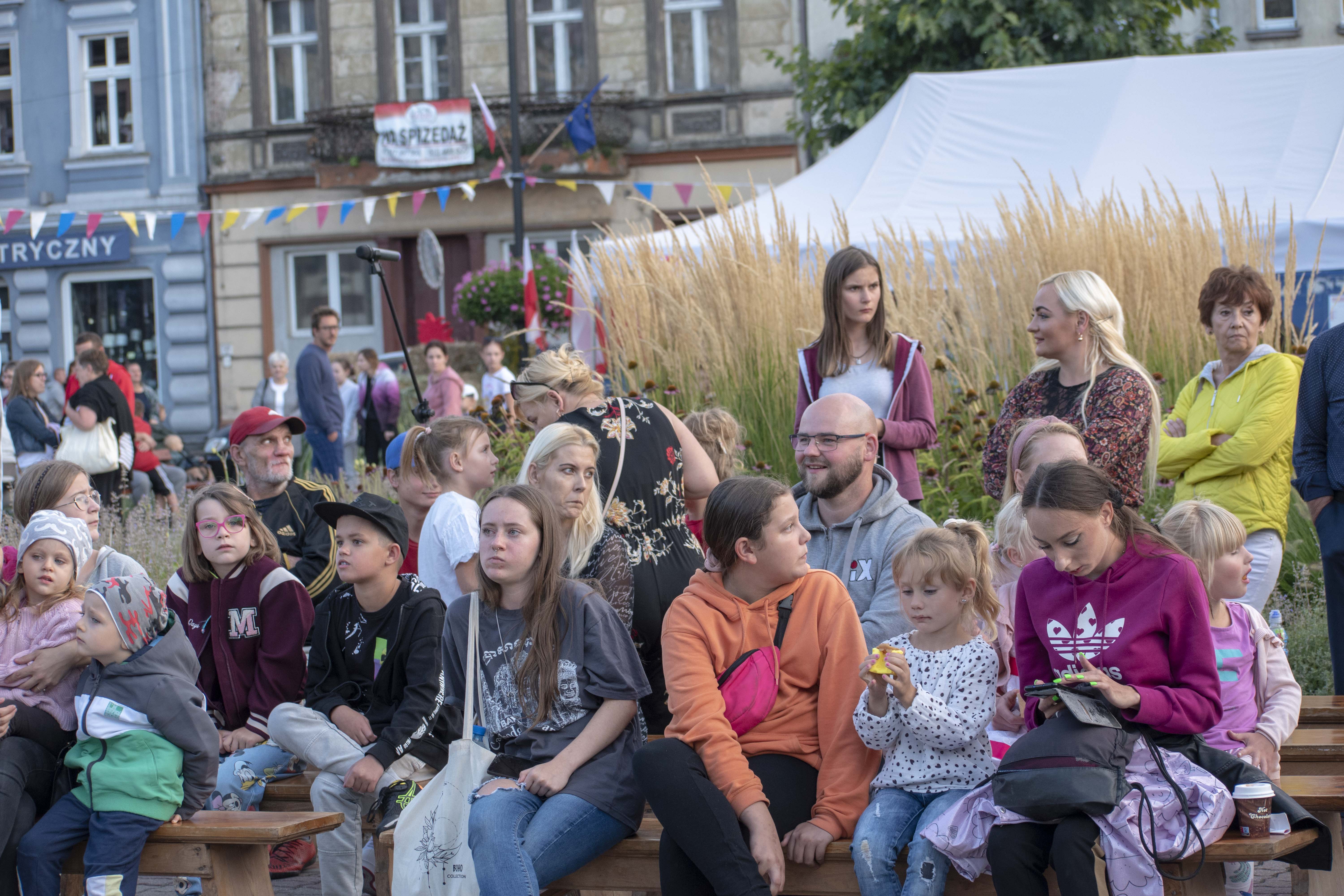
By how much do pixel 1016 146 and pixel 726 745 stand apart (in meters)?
8.23

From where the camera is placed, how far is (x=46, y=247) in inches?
809

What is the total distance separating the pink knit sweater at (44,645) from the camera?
11.9 feet

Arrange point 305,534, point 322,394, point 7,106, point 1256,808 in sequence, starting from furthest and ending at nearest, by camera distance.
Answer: point 7,106
point 322,394
point 305,534
point 1256,808

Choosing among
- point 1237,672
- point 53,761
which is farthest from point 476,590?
point 1237,672

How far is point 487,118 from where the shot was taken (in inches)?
701

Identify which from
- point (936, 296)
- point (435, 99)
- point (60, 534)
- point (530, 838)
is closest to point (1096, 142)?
point (936, 296)

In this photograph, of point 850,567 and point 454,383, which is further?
point 454,383

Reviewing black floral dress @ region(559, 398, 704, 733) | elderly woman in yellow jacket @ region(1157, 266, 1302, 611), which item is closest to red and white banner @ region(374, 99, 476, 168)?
elderly woman in yellow jacket @ region(1157, 266, 1302, 611)

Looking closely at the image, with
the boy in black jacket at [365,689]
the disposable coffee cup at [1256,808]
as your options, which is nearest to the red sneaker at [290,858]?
the boy in black jacket at [365,689]

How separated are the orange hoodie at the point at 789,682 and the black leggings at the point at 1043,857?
Result: 37 cm

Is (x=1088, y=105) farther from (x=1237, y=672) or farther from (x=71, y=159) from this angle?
(x=71, y=159)

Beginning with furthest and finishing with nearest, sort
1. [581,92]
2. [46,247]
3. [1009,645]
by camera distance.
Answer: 1. [46,247]
2. [581,92]
3. [1009,645]

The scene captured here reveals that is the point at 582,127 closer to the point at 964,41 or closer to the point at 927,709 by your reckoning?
the point at 964,41

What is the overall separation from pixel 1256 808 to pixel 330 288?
64.5 ft
